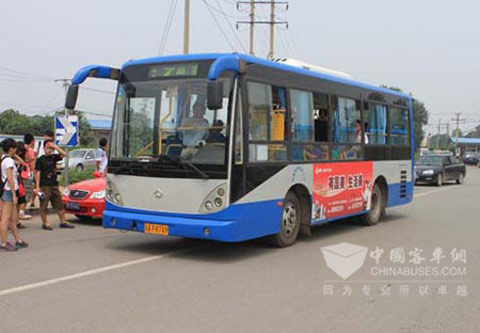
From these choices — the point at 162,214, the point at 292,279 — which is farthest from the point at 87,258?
the point at 292,279

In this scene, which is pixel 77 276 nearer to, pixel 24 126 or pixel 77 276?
pixel 77 276

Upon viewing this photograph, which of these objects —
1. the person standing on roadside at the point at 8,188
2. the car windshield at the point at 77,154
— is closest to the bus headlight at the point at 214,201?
the person standing on roadside at the point at 8,188

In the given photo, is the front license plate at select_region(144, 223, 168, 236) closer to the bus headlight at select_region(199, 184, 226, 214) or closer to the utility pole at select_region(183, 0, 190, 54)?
the bus headlight at select_region(199, 184, 226, 214)

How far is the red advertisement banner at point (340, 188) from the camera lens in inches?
393

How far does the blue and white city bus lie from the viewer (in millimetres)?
7832

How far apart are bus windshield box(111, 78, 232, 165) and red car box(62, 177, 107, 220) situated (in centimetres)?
322

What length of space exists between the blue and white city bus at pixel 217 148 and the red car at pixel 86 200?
3.01 m

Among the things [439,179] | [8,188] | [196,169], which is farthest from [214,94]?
[439,179]

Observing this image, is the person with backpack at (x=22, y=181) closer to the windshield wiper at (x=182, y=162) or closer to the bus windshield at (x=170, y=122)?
the bus windshield at (x=170, y=122)

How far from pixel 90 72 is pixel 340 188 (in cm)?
510

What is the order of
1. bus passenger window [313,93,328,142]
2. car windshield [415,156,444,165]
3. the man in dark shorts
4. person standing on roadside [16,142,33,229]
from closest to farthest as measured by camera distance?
1. person standing on roadside [16,142,33,229]
2. bus passenger window [313,93,328,142]
3. the man in dark shorts
4. car windshield [415,156,444,165]

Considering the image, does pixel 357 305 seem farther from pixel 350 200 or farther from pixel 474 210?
pixel 474 210

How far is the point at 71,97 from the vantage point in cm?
852

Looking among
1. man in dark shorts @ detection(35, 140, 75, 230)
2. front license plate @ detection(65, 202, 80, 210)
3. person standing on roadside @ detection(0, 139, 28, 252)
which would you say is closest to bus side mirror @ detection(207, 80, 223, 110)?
person standing on roadside @ detection(0, 139, 28, 252)
